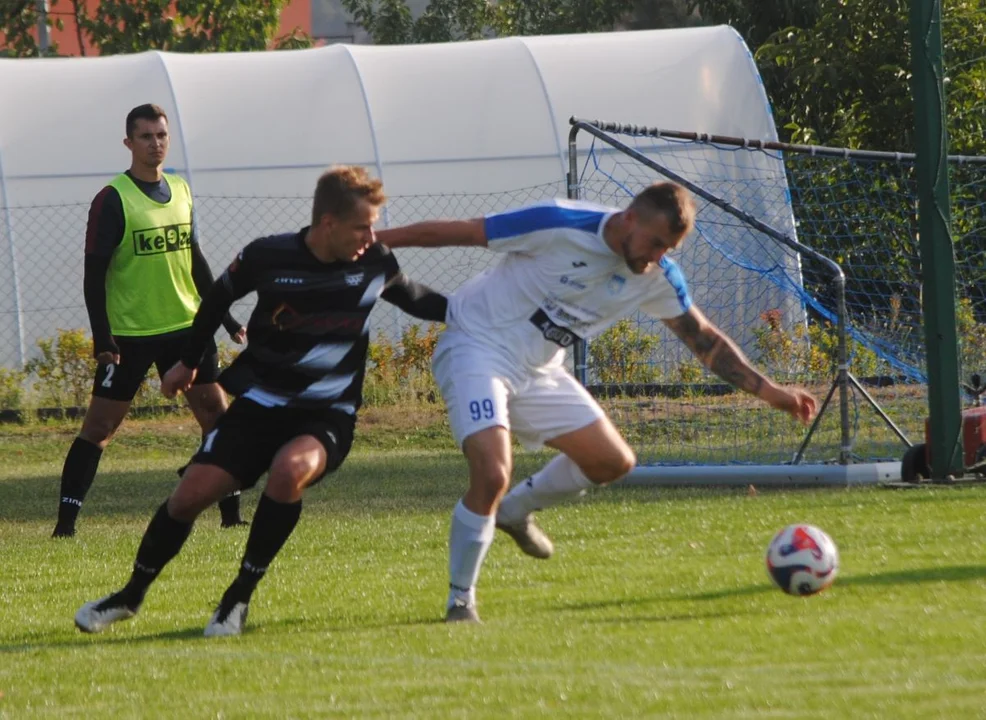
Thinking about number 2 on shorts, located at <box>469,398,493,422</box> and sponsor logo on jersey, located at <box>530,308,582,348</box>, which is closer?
number 2 on shorts, located at <box>469,398,493,422</box>

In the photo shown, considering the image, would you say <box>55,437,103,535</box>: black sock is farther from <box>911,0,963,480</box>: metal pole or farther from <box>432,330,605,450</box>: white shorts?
<box>911,0,963,480</box>: metal pole

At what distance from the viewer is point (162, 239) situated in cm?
916

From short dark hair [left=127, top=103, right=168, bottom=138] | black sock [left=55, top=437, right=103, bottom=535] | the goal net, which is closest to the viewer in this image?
short dark hair [left=127, top=103, right=168, bottom=138]

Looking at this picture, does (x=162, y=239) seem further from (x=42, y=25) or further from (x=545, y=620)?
(x=42, y=25)

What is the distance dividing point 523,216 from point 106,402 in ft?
11.5

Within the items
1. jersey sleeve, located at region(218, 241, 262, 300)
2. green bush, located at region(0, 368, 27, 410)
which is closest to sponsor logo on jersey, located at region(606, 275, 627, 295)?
jersey sleeve, located at region(218, 241, 262, 300)

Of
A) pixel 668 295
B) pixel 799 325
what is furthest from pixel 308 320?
pixel 799 325

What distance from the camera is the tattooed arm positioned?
673 centimetres

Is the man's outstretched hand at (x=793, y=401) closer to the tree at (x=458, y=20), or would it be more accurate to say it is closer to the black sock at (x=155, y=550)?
the black sock at (x=155, y=550)

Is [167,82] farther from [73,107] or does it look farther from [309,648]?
[309,648]

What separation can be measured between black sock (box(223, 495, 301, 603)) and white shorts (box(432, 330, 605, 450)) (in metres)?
0.70

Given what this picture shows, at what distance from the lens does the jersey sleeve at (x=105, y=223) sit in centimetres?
893

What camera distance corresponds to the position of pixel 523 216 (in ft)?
21.7

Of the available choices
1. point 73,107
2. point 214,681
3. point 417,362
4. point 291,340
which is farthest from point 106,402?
point 73,107
